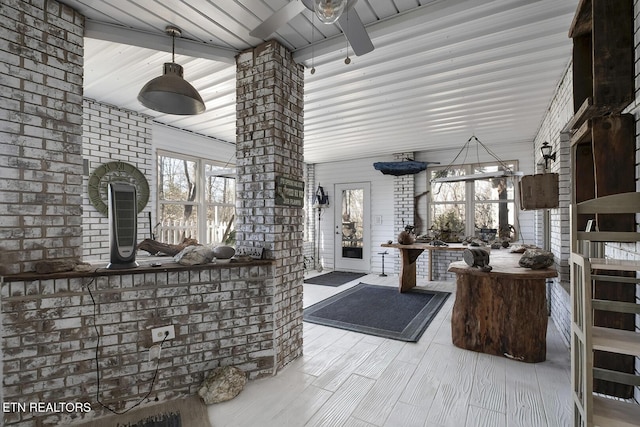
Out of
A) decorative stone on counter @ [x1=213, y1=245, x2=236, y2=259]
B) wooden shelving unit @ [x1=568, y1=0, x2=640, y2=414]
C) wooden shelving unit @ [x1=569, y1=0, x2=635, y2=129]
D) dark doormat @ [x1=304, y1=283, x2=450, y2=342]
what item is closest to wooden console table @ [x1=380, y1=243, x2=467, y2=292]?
dark doormat @ [x1=304, y1=283, x2=450, y2=342]

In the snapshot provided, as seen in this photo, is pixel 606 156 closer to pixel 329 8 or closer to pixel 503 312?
pixel 503 312

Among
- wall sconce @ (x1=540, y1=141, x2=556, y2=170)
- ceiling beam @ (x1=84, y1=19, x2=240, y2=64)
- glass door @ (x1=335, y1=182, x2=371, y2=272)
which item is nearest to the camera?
ceiling beam @ (x1=84, y1=19, x2=240, y2=64)

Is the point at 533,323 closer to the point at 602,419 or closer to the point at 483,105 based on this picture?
the point at 602,419

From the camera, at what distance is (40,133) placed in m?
1.94

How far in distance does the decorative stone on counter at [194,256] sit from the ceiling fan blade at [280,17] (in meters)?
1.65

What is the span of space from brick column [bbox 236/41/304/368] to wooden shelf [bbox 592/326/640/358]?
2.07 metres

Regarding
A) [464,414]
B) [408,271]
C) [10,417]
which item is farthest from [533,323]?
[10,417]

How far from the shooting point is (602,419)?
134 cm

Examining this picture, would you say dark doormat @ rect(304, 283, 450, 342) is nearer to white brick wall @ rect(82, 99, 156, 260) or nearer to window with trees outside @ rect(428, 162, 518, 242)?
window with trees outside @ rect(428, 162, 518, 242)

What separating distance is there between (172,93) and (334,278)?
524 centimetres

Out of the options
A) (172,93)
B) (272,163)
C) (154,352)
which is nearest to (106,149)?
(172,93)

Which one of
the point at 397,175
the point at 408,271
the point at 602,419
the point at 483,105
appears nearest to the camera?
the point at 602,419

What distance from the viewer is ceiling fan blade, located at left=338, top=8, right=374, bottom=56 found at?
59.3 inches

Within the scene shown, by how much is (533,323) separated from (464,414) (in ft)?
4.25
